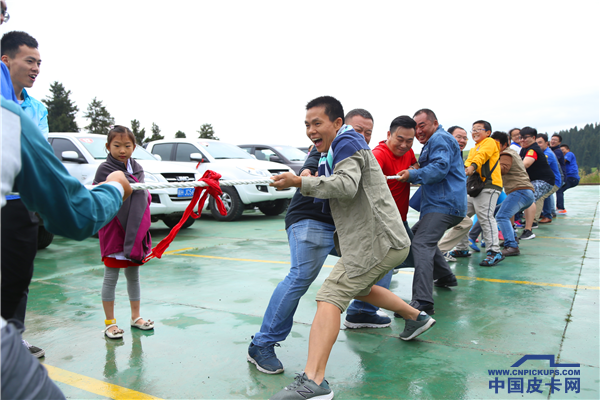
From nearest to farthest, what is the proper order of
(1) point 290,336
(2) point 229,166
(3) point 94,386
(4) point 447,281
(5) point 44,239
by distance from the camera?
(3) point 94,386 < (1) point 290,336 < (4) point 447,281 < (5) point 44,239 < (2) point 229,166

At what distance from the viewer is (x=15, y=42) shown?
2.73 m

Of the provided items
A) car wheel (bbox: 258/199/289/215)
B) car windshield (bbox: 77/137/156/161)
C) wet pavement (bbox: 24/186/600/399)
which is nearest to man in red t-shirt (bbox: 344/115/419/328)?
wet pavement (bbox: 24/186/600/399)

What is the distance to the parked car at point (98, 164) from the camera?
24.0ft

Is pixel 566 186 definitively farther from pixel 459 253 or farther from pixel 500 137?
pixel 459 253

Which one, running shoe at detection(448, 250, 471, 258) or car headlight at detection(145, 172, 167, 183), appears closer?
running shoe at detection(448, 250, 471, 258)

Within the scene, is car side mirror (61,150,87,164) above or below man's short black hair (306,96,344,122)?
below

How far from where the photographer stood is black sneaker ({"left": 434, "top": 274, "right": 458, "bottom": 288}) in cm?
460

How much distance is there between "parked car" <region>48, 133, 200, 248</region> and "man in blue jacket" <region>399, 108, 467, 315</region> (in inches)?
176

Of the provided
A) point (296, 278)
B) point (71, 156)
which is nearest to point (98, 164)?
point (71, 156)

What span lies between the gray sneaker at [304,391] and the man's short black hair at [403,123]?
229cm

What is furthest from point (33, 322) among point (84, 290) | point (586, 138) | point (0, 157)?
point (586, 138)

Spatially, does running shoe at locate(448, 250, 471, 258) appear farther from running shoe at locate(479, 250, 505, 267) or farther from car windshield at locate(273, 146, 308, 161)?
car windshield at locate(273, 146, 308, 161)

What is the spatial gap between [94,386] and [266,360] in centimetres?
103

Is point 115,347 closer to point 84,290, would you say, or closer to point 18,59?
point 84,290
